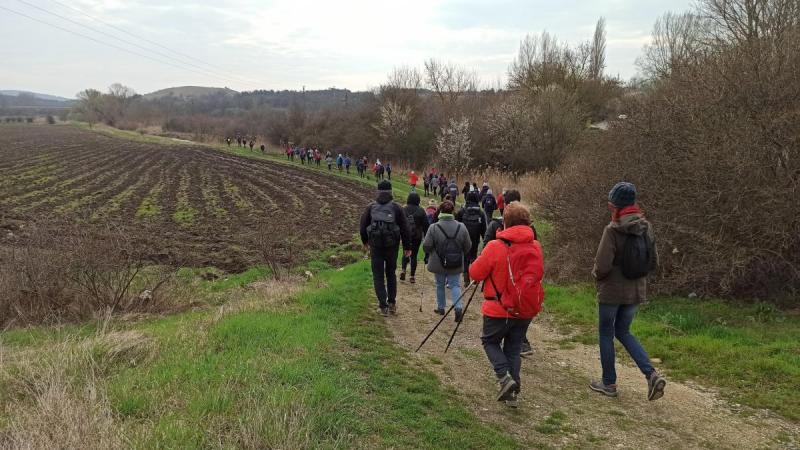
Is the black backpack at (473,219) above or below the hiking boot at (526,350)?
above

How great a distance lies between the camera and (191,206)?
2319 centimetres

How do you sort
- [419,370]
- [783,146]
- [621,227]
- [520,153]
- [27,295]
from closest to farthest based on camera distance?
[621,227] < [419,370] < [783,146] < [27,295] < [520,153]

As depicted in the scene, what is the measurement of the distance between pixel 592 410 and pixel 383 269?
3848 millimetres

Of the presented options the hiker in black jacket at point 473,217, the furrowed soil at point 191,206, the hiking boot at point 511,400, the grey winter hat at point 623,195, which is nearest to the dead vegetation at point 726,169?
the hiker in black jacket at point 473,217

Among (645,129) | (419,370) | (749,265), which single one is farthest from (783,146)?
(419,370)

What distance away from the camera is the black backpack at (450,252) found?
24.1ft

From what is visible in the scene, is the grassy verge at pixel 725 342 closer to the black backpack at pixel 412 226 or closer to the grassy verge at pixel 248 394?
the black backpack at pixel 412 226

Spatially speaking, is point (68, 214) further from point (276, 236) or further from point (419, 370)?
point (419, 370)

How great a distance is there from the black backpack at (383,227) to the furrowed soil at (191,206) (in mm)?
5456

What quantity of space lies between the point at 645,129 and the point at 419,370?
23.7 feet

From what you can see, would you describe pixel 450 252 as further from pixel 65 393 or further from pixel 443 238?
pixel 65 393

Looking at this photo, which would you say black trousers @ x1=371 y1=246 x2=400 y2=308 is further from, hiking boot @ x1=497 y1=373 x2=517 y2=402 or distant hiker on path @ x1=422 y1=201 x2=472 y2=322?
hiking boot @ x1=497 y1=373 x2=517 y2=402

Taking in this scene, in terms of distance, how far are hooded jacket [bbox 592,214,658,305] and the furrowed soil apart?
906 cm

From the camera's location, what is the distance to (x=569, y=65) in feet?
143
